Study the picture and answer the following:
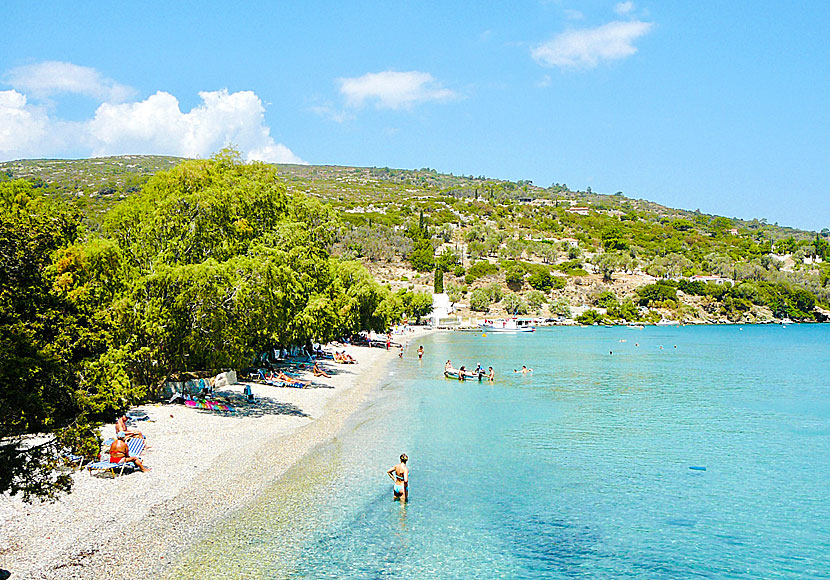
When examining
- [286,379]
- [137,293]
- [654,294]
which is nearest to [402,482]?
[137,293]

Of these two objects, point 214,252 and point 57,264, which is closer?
point 57,264

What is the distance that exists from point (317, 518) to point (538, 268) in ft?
489

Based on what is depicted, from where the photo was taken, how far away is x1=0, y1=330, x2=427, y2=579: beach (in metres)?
11.7

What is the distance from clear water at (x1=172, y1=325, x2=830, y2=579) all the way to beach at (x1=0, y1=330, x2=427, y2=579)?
2.88ft

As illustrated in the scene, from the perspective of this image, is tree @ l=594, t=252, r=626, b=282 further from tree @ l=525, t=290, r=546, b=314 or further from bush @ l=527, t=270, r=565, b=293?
tree @ l=525, t=290, r=546, b=314

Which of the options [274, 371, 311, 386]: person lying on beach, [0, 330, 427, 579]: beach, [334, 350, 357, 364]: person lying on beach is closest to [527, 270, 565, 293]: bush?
[334, 350, 357, 364]: person lying on beach

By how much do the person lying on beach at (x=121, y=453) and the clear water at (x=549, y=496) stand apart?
144 inches

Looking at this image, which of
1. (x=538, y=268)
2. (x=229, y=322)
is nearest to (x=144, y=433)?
(x=229, y=322)

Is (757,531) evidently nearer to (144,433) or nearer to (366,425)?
(366,425)

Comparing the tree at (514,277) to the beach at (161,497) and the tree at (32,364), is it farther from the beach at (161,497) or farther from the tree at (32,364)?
the tree at (32,364)

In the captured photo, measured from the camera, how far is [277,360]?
142 ft

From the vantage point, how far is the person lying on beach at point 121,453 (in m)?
16.2

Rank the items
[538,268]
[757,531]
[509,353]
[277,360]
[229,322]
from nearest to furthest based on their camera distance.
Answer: [757,531]
[229,322]
[277,360]
[509,353]
[538,268]

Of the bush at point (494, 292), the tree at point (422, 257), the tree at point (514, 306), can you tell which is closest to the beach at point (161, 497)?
the tree at point (514, 306)
